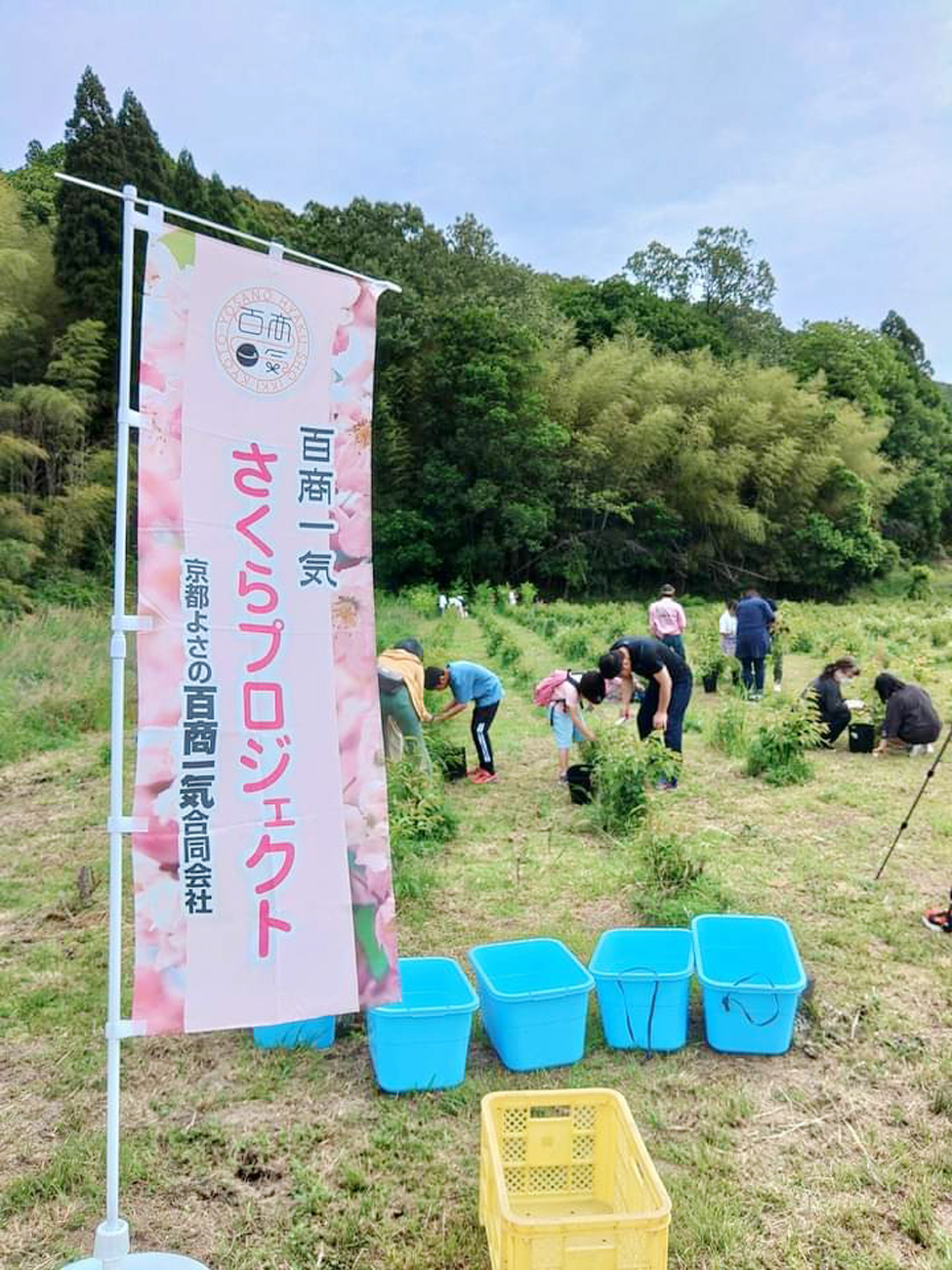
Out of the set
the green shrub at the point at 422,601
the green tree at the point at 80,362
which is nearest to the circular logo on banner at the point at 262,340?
the green shrub at the point at 422,601

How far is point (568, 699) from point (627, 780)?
0.88m

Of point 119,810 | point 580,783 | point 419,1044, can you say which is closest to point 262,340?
point 119,810

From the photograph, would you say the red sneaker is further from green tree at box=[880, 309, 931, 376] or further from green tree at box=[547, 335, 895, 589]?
green tree at box=[880, 309, 931, 376]

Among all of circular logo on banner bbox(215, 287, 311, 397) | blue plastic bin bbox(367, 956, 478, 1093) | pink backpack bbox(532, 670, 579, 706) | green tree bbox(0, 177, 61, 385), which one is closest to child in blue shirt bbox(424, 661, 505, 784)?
pink backpack bbox(532, 670, 579, 706)

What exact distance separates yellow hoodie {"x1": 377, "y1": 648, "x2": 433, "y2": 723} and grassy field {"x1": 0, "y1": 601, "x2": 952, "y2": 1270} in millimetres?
889

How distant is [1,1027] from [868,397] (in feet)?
122

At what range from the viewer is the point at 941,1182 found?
2.59 metres

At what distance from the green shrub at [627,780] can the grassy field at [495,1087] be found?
0.55 feet

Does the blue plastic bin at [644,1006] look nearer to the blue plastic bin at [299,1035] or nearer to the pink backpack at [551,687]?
the blue plastic bin at [299,1035]

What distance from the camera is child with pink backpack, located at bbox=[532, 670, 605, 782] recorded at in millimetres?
6043

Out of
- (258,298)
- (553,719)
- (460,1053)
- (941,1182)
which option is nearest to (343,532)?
(258,298)

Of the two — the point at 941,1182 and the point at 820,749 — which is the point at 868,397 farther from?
the point at 941,1182

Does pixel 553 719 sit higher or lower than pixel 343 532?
lower

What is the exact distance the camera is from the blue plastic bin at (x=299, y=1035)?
10.9 ft
